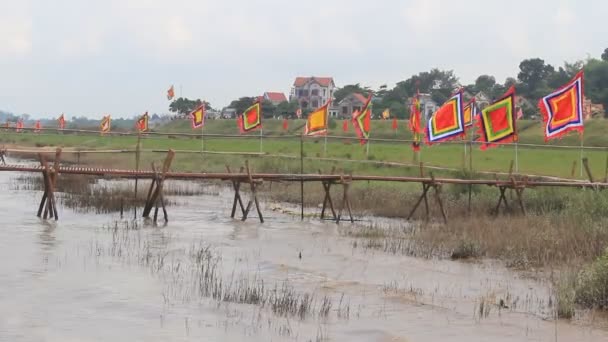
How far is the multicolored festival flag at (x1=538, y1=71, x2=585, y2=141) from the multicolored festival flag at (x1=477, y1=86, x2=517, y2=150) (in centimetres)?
119

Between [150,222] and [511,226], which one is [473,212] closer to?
[511,226]

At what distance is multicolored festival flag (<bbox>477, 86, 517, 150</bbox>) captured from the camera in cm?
1897

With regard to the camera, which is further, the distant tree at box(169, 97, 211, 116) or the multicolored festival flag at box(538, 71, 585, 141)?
the distant tree at box(169, 97, 211, 116)

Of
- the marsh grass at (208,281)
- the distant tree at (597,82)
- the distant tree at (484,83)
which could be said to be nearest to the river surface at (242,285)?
the marsh grass at (208,281)

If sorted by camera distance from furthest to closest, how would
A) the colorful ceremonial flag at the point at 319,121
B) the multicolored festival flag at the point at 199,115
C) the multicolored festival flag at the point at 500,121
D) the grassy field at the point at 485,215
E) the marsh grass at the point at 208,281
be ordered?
the multicolored festival flag at the point at 199,115, the colorful ceremonial flag at the point at 319,121, the multicolored festival flag at the point at 500,121, the grassy field at the point at 485,215, the marsh grass at the point at 208,281

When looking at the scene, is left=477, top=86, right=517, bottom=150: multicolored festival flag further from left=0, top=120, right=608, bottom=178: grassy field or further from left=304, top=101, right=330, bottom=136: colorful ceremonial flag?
left=304, top=101, right=330, bottom=136: colorful ceremonial flag

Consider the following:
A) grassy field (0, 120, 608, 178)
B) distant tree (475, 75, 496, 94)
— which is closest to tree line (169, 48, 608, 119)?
distant tree (475, 75, 496, 94)

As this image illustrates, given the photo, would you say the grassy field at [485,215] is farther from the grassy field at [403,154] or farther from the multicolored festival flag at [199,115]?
the multicolored festival flag at [199,115]

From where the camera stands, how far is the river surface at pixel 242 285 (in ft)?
27.7

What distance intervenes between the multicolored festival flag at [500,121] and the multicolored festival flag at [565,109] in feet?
3.90

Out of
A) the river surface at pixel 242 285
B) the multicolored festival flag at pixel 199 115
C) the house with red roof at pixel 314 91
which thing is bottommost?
the river surface at pixel 242 285

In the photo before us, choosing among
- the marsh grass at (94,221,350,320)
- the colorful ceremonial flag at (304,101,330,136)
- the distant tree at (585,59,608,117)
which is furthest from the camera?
the distant tree at (585,59,608,117)

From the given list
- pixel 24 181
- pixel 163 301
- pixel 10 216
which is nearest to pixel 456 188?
pixel 10 216

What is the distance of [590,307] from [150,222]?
10.3 metres
